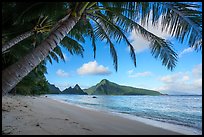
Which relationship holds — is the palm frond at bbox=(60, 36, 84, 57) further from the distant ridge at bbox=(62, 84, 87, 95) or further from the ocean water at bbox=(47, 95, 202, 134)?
the distant ridge at bbox=(62, 84, 87, 95)

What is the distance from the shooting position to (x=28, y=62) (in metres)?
2.56

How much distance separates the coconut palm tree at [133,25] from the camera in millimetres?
2530

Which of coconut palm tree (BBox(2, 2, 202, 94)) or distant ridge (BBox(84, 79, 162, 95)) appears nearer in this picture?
coconut palm tree (BBox(2, 2, 202, 94))

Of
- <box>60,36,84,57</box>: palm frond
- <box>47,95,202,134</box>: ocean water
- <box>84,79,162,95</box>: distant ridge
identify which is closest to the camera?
<box>60,36,84,57</box>: palm frond

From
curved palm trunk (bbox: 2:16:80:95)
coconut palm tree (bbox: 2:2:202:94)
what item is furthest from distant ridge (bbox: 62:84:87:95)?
curved palm trunk (bbox: 2:16:80:95)

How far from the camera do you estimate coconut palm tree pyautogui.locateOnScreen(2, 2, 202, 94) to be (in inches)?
99.6

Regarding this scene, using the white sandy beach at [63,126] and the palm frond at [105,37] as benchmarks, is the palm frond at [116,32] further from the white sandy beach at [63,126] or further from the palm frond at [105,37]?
the white sandy beach at [63,126]

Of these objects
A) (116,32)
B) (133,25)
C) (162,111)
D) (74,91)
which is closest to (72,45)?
(116,32)

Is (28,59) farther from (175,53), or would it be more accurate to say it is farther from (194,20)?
(175,53)

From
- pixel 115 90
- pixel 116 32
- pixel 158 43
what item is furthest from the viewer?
pixel 115 90

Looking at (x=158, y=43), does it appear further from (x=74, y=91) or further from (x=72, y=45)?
(x=74, y=91)

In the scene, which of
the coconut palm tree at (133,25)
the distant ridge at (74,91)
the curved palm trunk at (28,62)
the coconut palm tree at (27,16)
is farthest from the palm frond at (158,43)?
the distant ridge at (74,91)

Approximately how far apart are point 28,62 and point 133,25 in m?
3.05

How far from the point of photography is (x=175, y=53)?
4613mm
